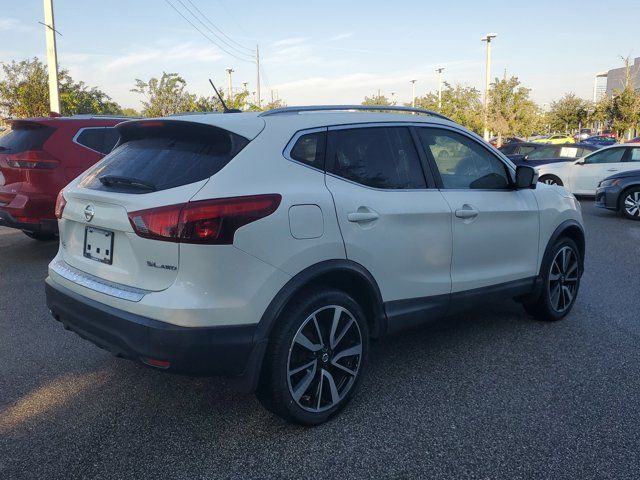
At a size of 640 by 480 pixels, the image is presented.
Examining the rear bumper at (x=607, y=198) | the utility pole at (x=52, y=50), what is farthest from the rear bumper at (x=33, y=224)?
the rear bumper at (x=607, y=198)

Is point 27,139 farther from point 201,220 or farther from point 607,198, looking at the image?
point 607,198

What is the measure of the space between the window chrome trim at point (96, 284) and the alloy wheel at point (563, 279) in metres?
3.47

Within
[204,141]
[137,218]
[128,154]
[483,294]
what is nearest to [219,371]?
[137,218]

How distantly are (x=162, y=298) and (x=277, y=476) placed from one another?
3.27 feet

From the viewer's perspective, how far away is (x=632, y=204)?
458 inches

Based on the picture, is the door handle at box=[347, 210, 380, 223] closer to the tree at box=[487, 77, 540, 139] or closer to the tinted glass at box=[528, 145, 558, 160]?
the tinted glass at box=[528, 145, 558, 160]

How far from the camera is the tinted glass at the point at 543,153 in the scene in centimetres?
1586

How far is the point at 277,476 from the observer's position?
8.77 feet

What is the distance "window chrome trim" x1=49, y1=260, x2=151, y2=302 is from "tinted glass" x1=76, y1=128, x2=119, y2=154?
158 inches

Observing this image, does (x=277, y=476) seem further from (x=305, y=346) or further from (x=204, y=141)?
(x=204, y=141)

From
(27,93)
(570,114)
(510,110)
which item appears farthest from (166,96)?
(570,114)

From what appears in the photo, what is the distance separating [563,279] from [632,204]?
7.98 metres

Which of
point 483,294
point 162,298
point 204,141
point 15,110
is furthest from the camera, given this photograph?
point 15,110

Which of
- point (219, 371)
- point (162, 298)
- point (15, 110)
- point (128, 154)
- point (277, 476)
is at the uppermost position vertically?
point (15, 110)
